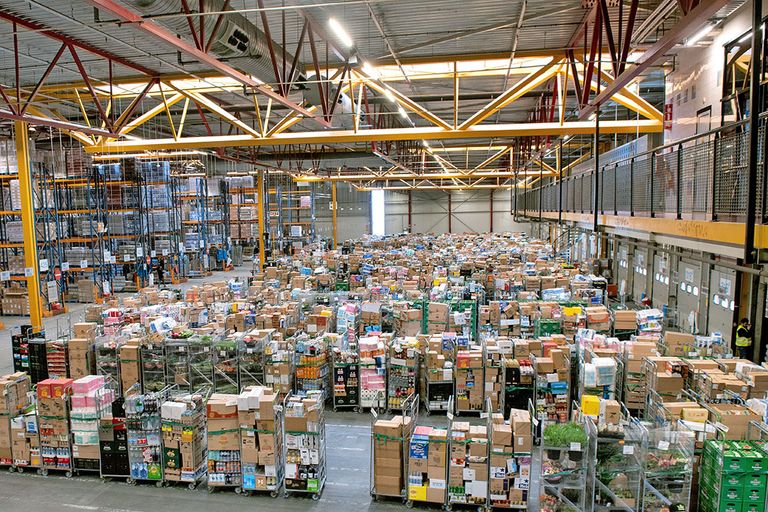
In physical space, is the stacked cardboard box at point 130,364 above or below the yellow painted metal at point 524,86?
below

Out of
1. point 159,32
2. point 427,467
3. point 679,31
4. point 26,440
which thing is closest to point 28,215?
point 26,440

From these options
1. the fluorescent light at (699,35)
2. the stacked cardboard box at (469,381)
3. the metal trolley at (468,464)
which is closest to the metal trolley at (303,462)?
the metal trolley at (468,464)

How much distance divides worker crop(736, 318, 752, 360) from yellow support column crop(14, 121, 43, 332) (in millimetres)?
19461

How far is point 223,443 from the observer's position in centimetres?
777

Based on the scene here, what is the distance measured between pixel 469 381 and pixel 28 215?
49.4ft

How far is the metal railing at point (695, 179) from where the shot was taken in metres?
7.31

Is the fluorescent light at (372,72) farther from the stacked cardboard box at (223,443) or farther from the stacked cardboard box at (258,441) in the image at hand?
the stacked cardboard box at (223,443)

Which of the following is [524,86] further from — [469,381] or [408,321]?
[469,381]

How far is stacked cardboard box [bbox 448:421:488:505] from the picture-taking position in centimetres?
717

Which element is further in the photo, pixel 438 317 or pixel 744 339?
pixel 438 317

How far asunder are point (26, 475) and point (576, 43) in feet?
44.6

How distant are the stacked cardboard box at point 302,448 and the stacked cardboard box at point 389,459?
893mm

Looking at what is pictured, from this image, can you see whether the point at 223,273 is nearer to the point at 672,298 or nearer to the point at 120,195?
the point at 120,195

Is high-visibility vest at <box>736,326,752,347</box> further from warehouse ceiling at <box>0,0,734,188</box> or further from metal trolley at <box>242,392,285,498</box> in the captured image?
metal trolley at <box>242,392,285,498</box>
